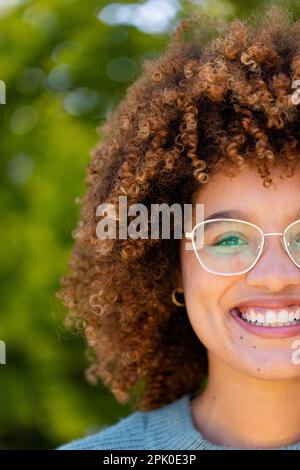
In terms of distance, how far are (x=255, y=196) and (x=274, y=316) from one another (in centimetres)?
36

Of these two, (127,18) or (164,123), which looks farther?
(127,18)

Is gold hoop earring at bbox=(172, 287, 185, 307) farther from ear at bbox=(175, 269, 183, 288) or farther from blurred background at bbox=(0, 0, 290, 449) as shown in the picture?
blurred background at bbox=(0, 0, 290, 449)

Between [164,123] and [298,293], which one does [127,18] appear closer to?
[164,123]

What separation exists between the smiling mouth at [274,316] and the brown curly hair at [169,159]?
380 mm

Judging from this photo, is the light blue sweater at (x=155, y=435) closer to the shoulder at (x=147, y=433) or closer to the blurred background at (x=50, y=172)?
the shoulder at (x=147, y=433)

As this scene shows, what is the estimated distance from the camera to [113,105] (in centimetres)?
450

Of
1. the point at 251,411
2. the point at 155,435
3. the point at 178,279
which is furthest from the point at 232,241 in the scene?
the point at 155,435

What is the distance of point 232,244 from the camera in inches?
105

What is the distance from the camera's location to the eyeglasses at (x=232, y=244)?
2572 mm

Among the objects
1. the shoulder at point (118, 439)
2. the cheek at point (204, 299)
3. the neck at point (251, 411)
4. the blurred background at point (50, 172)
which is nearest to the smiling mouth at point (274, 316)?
the cheek at point (204, 299)

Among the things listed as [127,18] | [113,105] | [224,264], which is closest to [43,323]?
[113,105]

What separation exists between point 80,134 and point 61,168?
20 centimetres

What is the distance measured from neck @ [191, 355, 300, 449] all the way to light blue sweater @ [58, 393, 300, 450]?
63mm

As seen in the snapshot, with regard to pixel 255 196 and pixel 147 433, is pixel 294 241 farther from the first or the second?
pixel 147 433
